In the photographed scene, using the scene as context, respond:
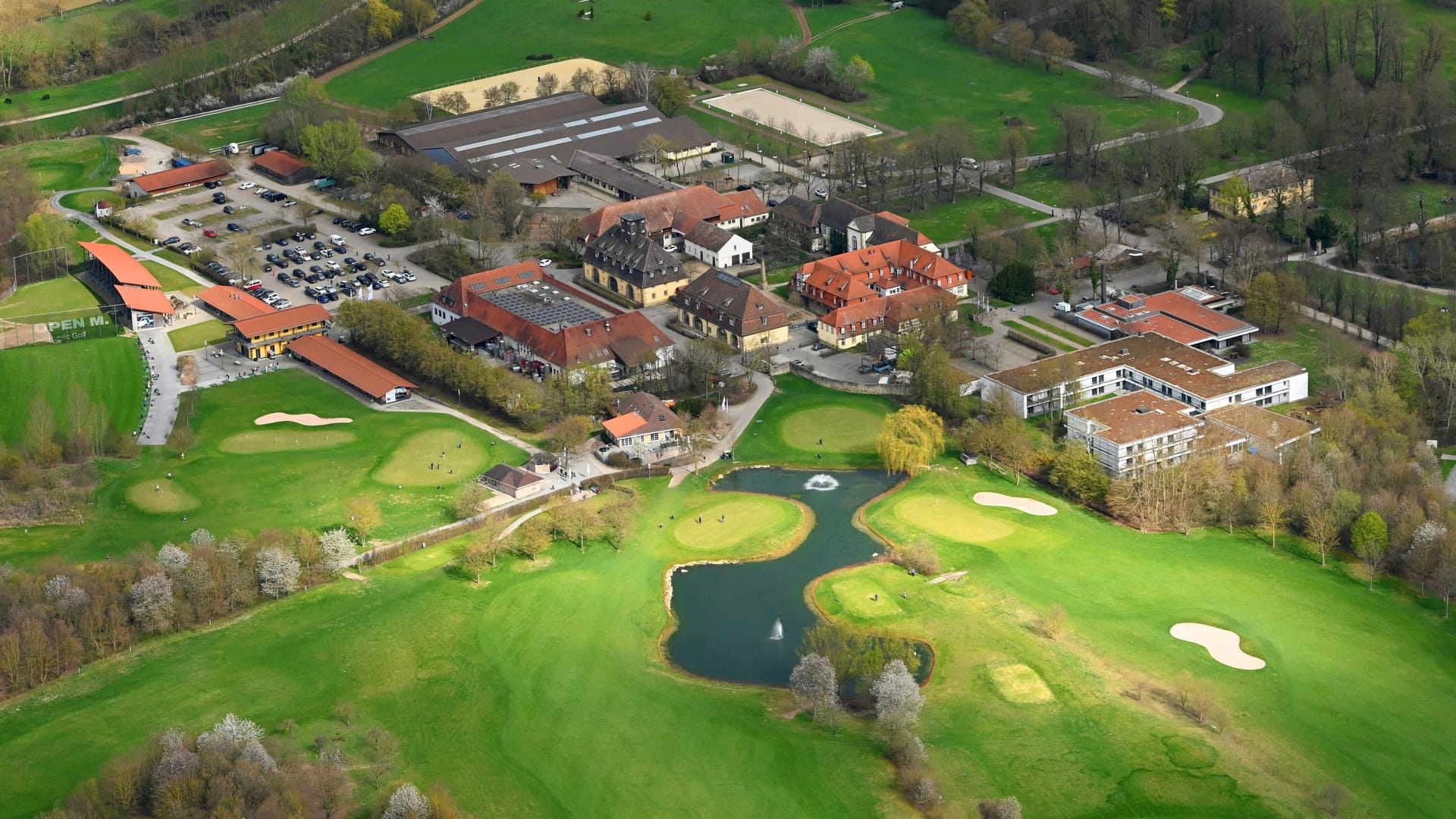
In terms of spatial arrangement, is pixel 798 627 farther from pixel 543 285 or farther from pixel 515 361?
pixel 543 285

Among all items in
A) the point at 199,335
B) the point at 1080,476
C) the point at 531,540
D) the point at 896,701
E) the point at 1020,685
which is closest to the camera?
the point at 896,701

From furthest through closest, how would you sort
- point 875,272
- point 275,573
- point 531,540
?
point 875,272
point 531,540
point 275,573

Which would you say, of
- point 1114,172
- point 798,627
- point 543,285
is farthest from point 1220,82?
point 798,627

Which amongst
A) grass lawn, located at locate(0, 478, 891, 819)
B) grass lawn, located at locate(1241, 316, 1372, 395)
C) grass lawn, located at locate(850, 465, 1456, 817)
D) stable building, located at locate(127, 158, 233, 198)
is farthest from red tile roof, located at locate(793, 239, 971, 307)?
stable building, located at locate(127, 158, 233, 198)

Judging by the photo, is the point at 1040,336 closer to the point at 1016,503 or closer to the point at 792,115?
the point at 1016,503

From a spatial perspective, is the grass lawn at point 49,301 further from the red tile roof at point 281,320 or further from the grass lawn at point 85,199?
the grass lawn at point 85,199

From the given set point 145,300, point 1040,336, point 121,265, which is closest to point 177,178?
point 121,265
